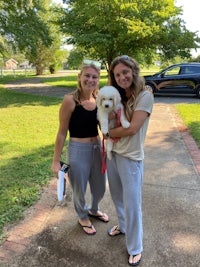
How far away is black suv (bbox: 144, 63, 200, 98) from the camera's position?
13.2 meters

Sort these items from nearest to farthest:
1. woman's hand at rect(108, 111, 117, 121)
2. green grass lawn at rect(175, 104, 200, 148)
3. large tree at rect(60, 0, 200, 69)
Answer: woman's hand at rect(108, 111, 117, 121), green grass lawn at rect(175, 104, 200, 148), large tree at rect(60, 0, 200, 69)

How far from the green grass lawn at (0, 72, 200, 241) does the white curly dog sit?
167 cm

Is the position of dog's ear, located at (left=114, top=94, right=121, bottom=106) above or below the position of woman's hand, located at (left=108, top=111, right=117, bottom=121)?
above

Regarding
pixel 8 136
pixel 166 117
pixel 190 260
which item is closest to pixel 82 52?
pixel 166 117

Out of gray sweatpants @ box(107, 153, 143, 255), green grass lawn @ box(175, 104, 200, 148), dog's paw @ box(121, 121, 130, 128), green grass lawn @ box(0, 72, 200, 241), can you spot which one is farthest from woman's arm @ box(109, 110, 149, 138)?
green grass lawn @ box(175, 104, 200, 148)

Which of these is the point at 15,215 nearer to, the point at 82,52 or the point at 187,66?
the point at 187,66

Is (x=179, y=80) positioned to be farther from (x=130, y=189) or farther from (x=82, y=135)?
(x=130, y=189)

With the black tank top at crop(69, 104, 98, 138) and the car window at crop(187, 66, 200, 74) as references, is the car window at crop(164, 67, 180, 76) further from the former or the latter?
the black tank top at crop(69, 104, 98, 138)

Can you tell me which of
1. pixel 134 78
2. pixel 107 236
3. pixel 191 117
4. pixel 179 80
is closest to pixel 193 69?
pixel 179 80

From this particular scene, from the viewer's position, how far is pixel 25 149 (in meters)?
5.71

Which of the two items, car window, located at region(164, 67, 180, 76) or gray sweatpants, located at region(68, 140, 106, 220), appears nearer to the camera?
gray sweatpants, located at region(68, 140, 106, 220)

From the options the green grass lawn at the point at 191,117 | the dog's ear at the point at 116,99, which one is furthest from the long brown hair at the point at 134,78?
the green grass lawn at the point at 191,117

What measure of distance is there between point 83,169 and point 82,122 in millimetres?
480

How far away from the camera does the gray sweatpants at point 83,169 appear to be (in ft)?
8.84
